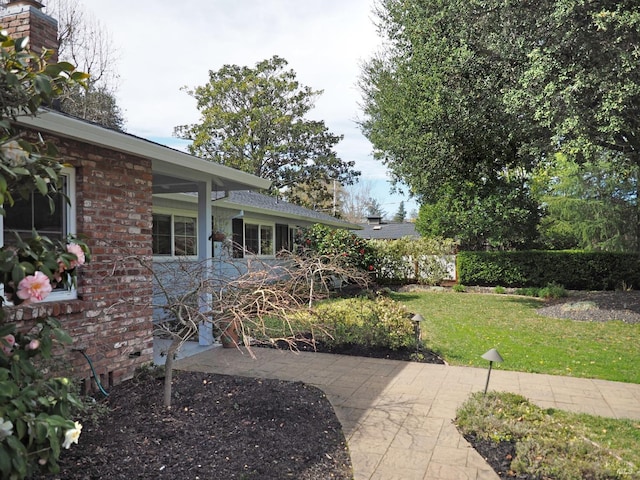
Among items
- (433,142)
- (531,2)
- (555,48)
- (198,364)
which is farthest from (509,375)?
(433,142)

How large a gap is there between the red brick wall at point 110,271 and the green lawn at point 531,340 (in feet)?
14.7

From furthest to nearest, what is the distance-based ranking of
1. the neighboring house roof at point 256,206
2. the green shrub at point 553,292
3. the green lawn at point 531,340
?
the green shrub at point 553,292 → the neighboring house roof at point 256,206 → the green lawn at point 531,340

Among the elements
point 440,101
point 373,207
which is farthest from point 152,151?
point 373,207

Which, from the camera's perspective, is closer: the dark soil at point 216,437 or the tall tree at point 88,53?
the dark soil at point 216,437

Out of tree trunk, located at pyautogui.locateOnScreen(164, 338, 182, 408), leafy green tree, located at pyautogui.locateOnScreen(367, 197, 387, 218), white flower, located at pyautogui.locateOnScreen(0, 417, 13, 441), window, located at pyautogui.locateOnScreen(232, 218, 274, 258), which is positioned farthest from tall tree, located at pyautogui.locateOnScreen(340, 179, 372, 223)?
white flower, located at pyautogui.locateOnScreen(0, 417, 13, 441)

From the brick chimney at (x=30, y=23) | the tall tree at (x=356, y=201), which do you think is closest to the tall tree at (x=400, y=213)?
the tall tree at (x=356, y=201)

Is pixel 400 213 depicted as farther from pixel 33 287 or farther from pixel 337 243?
pixel 33 287

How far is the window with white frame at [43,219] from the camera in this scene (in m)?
4.18

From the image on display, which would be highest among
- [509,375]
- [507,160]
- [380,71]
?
[380,71]

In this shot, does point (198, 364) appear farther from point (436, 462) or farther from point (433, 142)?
point (433, 142)

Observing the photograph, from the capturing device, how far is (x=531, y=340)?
8438 millimetres

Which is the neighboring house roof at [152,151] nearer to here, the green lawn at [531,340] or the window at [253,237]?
the green lawn at [531,340]

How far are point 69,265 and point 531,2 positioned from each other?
34.3 ft

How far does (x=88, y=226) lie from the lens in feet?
15.4
